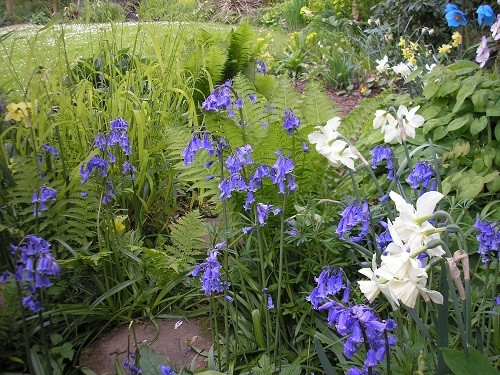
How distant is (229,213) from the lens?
7.37ft

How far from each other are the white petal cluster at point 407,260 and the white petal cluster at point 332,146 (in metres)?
0.41

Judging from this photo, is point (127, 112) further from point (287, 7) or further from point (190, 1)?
point (287, 7)

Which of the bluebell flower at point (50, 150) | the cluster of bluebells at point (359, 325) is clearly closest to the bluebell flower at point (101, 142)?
the bluebell flower at point (50, 150)

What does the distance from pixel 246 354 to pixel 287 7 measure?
7.97 metres

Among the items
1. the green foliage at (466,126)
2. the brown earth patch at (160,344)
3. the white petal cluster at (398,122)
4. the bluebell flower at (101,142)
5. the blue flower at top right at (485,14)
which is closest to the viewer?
the white petal cluster at (398,122)

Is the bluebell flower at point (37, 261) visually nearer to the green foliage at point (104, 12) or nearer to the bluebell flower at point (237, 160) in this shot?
the bluebell flower at point (237, 160)

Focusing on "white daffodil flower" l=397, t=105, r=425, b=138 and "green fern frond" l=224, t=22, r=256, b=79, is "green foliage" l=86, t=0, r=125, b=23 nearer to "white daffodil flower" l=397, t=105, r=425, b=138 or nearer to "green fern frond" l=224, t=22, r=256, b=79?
"green fern frond" l=224, t=22, r=256, b=79

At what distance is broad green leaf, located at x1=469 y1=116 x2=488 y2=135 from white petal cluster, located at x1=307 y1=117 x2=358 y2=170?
4.06 ft

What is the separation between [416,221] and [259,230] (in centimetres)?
77

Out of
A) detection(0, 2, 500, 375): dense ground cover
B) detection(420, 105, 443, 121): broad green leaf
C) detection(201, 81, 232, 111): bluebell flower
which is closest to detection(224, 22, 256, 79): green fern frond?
detection(0, 2, 500, 375): dense ground cover

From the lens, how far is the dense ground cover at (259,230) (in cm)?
138

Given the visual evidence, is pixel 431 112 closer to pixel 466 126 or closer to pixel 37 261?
pixel 466 126

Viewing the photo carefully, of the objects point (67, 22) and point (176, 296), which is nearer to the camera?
point (176, 296)

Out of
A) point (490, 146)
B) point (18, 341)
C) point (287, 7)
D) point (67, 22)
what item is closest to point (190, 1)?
point (67, 22)
